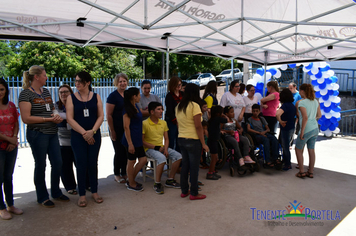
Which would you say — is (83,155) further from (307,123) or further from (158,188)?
(307,123)

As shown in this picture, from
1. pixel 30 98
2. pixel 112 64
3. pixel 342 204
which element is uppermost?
pixel 112 64

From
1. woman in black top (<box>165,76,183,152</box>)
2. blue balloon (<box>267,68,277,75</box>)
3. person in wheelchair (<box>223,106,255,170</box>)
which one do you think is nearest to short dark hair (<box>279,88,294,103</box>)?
person in wheelchair (<box>223,106,255,170</box>)

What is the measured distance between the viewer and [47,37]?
204 inches

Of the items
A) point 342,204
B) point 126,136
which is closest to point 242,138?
point 342,204

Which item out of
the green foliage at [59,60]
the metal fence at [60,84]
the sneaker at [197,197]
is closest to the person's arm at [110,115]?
the sneaker at [197,197]

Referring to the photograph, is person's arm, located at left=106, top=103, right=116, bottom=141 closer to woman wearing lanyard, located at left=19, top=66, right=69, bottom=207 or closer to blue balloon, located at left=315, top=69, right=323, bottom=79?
woman wearing lanyard, located at left=19, top=66, right=69, bottom=207

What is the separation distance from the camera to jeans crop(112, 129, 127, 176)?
4.28 metres

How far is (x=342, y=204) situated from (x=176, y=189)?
8.00ft

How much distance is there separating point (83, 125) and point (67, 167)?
3.08 feet

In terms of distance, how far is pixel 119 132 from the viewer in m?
4.25

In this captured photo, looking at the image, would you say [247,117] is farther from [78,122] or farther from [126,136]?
[78,122]

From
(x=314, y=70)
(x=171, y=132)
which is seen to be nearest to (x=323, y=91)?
(x=314, y=70)

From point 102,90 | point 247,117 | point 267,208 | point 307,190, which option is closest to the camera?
point 267,208

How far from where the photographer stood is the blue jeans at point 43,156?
10.9ft
